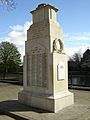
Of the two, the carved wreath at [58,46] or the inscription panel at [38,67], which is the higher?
the carved wreath at [58,46]

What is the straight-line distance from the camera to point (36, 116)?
770 centimetres

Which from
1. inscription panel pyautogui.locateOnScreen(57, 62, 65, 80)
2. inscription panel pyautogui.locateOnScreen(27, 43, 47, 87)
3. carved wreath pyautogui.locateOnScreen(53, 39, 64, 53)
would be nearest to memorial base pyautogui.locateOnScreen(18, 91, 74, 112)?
inscription panel pyautogui.locateOnScreen(27, 43, 47, 87)

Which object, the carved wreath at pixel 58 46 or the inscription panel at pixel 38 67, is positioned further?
the inscription panel at pixel 38 67

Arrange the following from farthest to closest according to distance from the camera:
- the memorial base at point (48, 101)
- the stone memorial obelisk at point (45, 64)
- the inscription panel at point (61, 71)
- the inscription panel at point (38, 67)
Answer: the inscription panel at point (38, 67) < the inscription panel at point (61, 71) < the stone memorial obelisk at point (45, 64) < the memorial base at point (48, 101)

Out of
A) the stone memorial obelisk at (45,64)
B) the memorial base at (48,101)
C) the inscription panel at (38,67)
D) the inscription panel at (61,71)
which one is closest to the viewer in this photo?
the memorial base at (48,101)

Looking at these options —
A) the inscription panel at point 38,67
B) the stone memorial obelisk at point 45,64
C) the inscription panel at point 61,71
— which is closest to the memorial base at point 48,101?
the stone memorial obelisk at point 45,64

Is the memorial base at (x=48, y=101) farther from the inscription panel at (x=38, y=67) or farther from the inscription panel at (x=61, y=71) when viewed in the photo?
the inscription panel at (x=61, y=71)

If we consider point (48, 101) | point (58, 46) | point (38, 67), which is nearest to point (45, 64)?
point (38, 67)

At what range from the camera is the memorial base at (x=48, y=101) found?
27.9 ft

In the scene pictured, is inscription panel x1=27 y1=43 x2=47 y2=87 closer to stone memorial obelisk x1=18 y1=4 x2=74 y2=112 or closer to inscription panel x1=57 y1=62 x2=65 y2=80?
stone memorial obelisk x1=18 y1=4 x2=74 y2=112

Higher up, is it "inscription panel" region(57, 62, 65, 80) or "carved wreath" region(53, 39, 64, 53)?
"carved wreath" region(53, 39, 64, 53)

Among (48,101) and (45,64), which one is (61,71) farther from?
(48,101)

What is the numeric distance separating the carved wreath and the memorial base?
2036mm

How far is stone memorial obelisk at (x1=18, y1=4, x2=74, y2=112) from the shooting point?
352 inches
